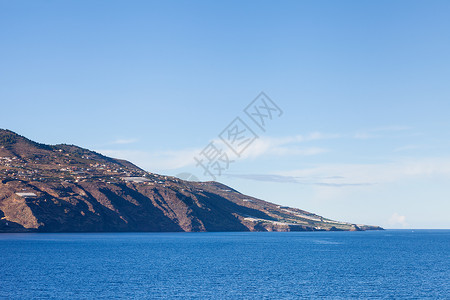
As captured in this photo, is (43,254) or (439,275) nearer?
(439,275)

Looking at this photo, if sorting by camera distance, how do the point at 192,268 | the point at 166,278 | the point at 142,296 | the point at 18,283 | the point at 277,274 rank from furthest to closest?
the point at 192,268
the point at 277,274
the point at 166,278
the point at 18,283
the point at 142,296

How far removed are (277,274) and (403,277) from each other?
24.2 metres

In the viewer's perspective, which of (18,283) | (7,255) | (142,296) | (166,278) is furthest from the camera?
(7,255)

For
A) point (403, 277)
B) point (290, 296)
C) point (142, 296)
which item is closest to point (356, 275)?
point (403, 277)

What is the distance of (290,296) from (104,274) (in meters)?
38.2

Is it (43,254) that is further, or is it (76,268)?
(43,254)

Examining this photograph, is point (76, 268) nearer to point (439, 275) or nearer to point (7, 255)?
point (7, 255)

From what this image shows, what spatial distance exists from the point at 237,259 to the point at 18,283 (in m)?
58.5

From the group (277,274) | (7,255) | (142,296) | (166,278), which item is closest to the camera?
(142,296)

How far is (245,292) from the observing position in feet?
239

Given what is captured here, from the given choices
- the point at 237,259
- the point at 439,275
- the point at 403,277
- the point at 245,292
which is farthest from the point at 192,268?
the point at 439,275

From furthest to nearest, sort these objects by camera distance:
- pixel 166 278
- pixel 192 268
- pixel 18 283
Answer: pixel 192 268, pixel 166 278, pixel 18 283

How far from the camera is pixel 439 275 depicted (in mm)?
95312

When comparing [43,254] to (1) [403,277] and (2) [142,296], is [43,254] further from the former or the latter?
(1) [403,277]
